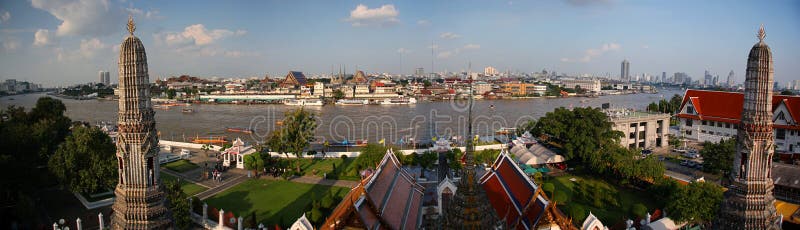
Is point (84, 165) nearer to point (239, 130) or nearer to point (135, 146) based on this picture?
point (135, 146)

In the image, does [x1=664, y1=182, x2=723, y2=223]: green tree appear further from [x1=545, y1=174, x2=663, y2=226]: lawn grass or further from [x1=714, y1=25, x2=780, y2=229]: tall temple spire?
[x1=714, y1=25, x2=780, y2=229]: tall temple spire

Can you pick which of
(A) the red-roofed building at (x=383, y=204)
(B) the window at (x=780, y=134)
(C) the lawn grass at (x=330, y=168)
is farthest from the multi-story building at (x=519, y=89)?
(A) the red-roofed building at (x=383, y=204)

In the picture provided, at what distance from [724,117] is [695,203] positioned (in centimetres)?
1599

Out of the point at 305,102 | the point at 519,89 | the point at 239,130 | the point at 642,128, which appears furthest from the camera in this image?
the point at 519,89

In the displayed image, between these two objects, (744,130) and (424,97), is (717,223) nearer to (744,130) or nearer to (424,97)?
(744,130)

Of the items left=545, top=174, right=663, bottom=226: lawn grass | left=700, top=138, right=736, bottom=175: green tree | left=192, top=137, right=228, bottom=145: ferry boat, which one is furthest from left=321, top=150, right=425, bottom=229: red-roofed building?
left=192, top=137, right=228, bottom=145: ferry boat

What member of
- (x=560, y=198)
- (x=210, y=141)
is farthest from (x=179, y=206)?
(x=210, y=141)

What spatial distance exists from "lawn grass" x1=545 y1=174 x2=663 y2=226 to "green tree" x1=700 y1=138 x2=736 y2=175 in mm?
3643

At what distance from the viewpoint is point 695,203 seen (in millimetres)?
11180

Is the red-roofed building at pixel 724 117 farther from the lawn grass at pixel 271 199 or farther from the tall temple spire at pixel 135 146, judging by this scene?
the tall temple spire at pixel 135 146

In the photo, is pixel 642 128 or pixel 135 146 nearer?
pixel 135 146

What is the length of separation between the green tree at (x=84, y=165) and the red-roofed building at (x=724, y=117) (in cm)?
2464

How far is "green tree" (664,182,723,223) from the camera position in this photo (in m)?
11.1

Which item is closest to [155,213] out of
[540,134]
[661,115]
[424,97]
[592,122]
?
[592,122]
